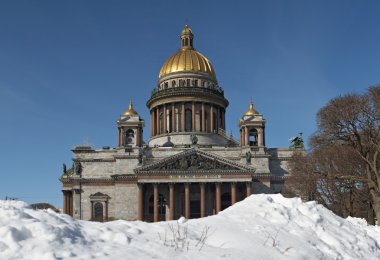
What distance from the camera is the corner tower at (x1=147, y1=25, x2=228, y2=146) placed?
243 feet

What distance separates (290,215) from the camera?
36.0ft

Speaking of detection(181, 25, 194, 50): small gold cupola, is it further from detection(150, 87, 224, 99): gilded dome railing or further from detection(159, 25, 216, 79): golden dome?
detection(150, 87, 224, 99): gilded dome railing

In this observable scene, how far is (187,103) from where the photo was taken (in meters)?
75.6

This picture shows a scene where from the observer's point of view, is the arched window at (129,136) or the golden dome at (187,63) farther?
the golden dome at (187,63)

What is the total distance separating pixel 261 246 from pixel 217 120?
68.8 meters

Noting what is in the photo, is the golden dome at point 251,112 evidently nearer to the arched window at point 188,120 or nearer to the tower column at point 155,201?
the arched window at point 188,120

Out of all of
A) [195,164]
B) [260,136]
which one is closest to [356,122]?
[195,164]

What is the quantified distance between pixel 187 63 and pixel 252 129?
18113 mm

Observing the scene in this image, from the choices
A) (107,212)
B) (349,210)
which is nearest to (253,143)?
(107,212)

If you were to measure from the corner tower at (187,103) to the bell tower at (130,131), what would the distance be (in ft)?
25.2

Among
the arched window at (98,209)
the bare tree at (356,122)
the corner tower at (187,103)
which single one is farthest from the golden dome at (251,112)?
the bare tree at (356,122)

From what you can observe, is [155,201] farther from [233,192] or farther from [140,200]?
[233,192]

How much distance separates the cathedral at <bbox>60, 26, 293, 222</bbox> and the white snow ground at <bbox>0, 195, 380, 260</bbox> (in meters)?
48.0

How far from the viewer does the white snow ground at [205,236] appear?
24.2 ft
